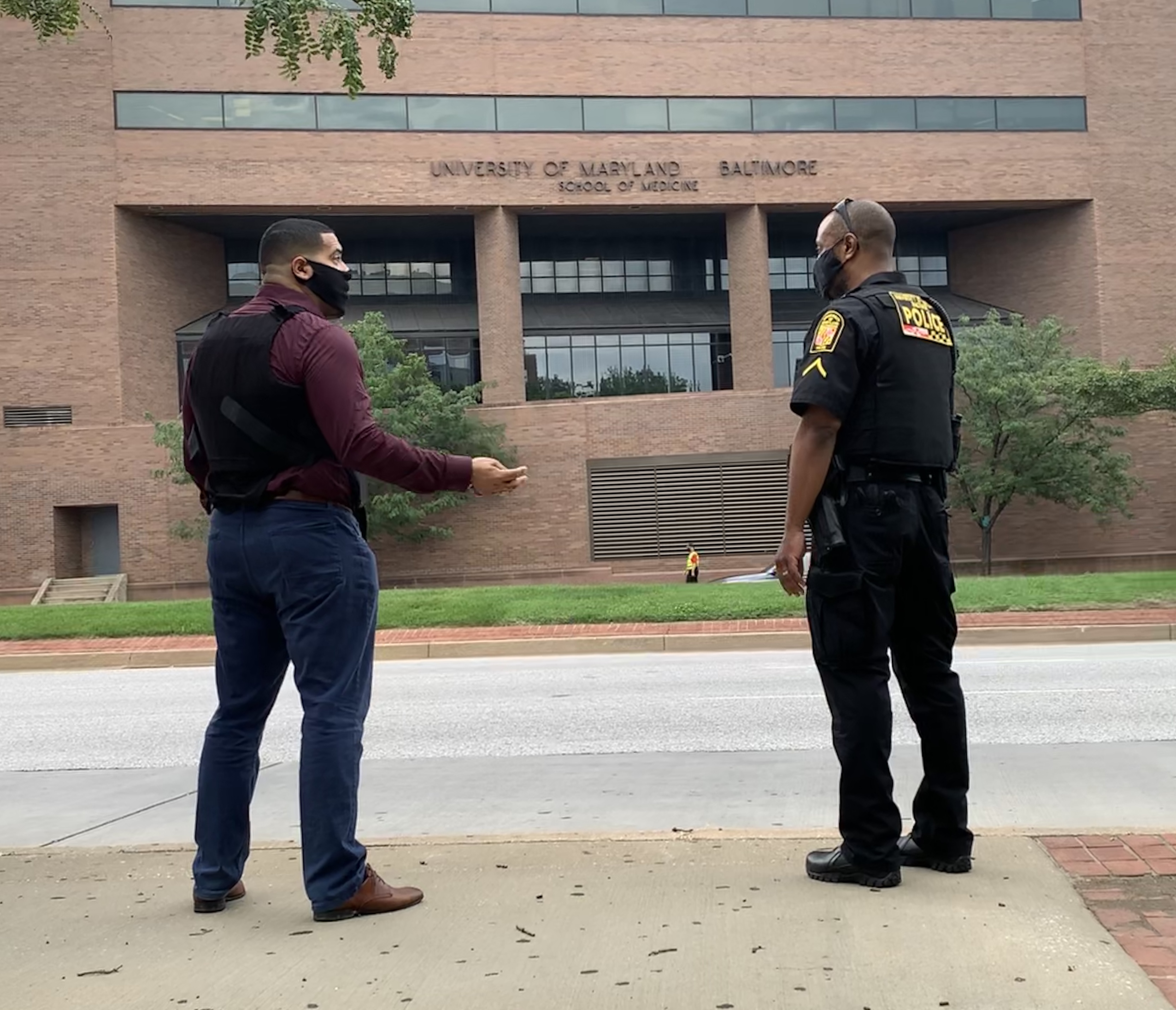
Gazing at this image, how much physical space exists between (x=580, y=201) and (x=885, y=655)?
3238 cm

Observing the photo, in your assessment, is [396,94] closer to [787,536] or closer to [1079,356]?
[1079,356]

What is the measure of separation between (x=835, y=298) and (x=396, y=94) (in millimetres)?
32610

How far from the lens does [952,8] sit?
3606cm

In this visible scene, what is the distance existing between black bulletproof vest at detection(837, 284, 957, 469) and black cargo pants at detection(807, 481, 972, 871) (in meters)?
0.10

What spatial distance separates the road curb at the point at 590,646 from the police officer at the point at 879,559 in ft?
37.4

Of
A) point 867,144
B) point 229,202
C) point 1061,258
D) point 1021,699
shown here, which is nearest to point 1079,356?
point 1061,258

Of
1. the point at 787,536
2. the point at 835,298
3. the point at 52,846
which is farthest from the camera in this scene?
the point at 52,846

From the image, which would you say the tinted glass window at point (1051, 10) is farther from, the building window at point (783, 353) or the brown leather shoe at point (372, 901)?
the brown leather shoe at point (372, 901)

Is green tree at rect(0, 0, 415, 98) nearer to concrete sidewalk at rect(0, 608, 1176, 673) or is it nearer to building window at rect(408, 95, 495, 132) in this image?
concrete sidewalk at rect(0, 608, 1176, 673)

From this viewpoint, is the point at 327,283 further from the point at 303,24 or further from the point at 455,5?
the point at 455,5

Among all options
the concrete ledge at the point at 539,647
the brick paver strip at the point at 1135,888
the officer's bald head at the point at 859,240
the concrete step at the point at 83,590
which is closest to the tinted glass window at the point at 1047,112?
the concrete ledge at the point at 539,647

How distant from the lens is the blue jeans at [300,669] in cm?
334

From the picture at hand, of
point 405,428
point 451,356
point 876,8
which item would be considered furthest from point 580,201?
point 876,8

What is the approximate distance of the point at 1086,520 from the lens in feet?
112
